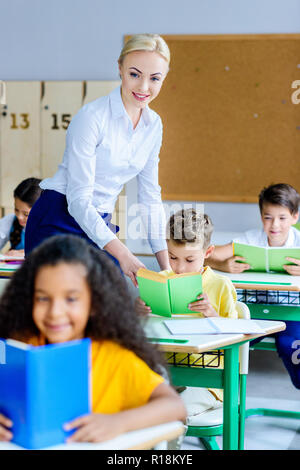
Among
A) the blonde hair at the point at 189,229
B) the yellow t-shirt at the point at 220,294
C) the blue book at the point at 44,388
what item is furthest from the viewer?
the blonde hair at the point at 189,229

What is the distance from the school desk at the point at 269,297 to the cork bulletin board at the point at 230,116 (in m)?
1.73

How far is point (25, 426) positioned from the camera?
101cm

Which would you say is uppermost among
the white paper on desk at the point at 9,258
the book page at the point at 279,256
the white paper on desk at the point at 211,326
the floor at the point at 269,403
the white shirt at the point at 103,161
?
the white shirt at the point at 103,161

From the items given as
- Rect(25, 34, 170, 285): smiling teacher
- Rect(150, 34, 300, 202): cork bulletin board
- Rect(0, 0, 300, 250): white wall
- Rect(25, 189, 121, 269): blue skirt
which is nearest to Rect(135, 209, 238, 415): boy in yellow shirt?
Rect(25, 34, 170, 285): smiling teacher

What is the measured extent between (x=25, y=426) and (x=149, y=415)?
0.22 metres

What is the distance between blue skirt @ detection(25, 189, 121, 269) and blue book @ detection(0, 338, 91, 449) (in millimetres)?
1066

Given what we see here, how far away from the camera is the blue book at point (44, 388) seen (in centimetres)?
96

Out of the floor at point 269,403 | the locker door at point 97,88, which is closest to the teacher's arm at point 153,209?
the floor at point 269,403

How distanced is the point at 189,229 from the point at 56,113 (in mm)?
2753

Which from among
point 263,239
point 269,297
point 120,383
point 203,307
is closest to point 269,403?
point 269,297

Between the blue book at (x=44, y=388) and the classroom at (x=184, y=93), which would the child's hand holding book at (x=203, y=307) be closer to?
the blue book at (x=44, y=388)

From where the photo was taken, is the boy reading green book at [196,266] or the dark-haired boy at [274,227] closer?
the boy reading green book at [196,266]

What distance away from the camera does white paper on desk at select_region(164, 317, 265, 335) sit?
1845mm
